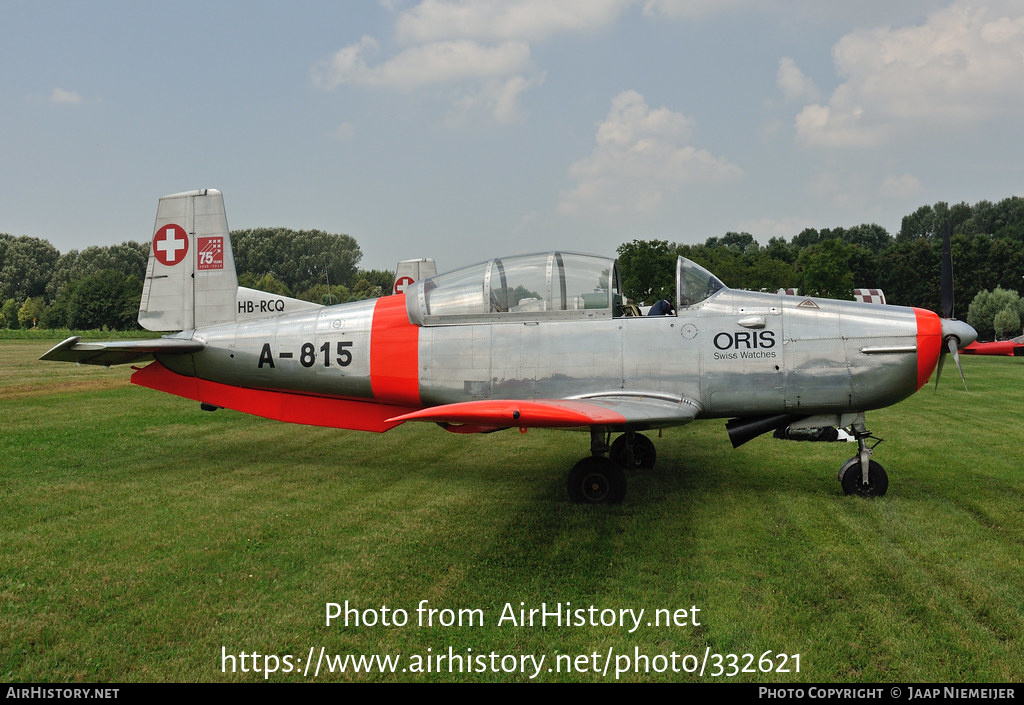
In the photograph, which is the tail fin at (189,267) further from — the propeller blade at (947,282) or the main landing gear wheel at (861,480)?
the propeller blade at (947,282)

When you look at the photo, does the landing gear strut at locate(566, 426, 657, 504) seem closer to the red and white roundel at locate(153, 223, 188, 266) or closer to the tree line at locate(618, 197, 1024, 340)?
the red and white roundel at locate(153, 223, 188, 266)

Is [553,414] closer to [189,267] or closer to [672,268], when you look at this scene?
[189,267]

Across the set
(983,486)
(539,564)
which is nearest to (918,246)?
(983,486)

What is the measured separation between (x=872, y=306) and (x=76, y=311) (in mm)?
73391

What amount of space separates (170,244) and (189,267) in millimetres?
479

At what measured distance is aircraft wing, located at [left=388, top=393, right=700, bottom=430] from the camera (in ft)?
14.0

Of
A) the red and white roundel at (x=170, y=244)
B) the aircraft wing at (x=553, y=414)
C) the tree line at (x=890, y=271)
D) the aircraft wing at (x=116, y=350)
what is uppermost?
the tree line at (x=890, y=271)

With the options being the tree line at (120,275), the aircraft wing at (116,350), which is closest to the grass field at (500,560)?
the aircraft wing at (116,350)

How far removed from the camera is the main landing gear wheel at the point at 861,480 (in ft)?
19.7

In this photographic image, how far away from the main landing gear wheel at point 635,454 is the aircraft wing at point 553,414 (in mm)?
2146

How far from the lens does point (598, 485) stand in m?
5.79

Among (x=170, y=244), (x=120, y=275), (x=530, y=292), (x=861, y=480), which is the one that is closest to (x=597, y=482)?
(x=530, y=292)

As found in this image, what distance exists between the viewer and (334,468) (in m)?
7.46

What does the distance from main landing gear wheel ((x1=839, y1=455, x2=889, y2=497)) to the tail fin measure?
7536 mm
